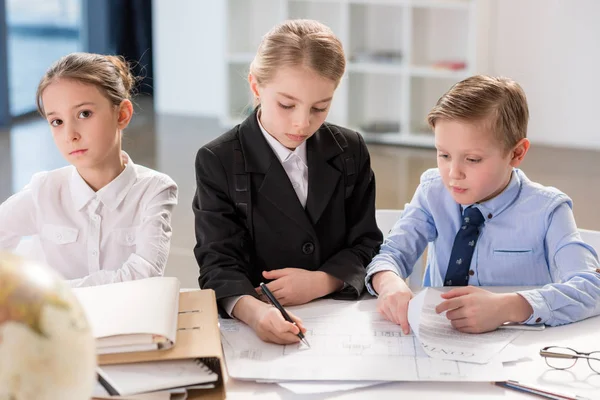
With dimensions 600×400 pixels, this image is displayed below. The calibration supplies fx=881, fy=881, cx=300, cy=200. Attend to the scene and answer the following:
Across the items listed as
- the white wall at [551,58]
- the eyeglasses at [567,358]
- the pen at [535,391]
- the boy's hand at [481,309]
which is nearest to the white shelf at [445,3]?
the white wall at [551,58]

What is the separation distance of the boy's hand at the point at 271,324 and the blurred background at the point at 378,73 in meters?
3.12

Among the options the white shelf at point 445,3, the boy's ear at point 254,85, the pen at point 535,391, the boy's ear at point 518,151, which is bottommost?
the pen at point 535,391

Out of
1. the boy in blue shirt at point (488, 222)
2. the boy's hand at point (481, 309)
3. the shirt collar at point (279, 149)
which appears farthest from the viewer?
the shirt collar at point (279, 149)

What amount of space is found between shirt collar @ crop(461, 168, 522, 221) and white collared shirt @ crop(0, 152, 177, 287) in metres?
0.65

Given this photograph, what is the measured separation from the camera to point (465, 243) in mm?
1801

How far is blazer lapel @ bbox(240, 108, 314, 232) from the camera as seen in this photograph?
1.81 metres

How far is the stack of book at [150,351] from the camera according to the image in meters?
1.20

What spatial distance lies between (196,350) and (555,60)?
483cm

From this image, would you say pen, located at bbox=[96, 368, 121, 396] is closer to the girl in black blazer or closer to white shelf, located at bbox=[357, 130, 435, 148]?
the girl in black blazer

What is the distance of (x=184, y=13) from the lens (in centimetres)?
668

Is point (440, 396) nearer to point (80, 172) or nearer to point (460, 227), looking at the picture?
point (460, 227)

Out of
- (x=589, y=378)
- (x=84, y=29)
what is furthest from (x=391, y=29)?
(x=589, y=378)

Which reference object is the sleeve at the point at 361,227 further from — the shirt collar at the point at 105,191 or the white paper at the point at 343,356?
the shirt collar at the point at 105,191

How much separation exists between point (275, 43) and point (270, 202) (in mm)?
Result: 322
